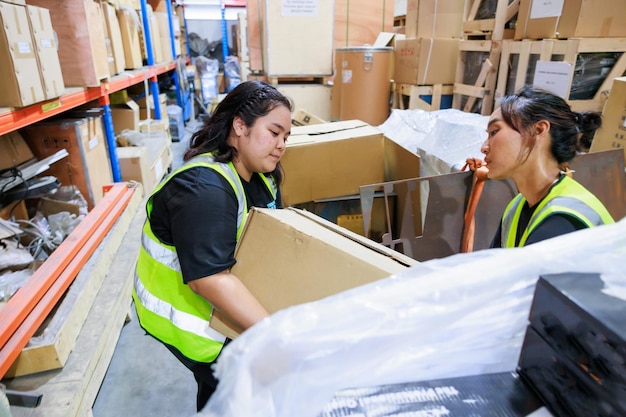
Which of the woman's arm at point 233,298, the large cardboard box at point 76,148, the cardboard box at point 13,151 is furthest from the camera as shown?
the large cardboard box at point 76,148

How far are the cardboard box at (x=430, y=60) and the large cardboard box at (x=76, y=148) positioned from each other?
2.71 m

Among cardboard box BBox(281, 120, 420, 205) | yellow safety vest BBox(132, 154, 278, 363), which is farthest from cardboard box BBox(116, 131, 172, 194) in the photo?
yellow safety vest BBox(132, 154, 278, 363)

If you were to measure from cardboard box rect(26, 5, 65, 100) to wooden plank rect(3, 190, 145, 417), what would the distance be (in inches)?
44.5

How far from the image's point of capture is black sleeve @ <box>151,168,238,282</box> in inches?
39.7

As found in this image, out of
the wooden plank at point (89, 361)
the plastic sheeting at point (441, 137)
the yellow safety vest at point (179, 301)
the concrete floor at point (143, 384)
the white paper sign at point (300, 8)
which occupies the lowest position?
the concrete floor at point (143, 384)

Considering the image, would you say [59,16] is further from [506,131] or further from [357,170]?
[506,131]

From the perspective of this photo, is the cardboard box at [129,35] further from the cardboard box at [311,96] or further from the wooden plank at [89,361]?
the wooden plank at [89,361]

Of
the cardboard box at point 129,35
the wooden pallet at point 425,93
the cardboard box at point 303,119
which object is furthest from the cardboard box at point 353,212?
the cardboard box at point 129,35

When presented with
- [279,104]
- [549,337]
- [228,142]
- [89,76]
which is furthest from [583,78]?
[89,76]

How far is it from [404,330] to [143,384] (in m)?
2.01

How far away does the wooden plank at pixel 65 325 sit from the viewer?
170cm

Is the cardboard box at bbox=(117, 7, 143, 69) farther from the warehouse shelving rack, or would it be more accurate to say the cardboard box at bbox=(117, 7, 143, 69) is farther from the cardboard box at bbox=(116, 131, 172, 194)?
the cardboard box at bbox=(116, 131, 172, 194)

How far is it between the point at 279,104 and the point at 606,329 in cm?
105

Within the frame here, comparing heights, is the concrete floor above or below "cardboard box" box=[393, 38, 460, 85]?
below
